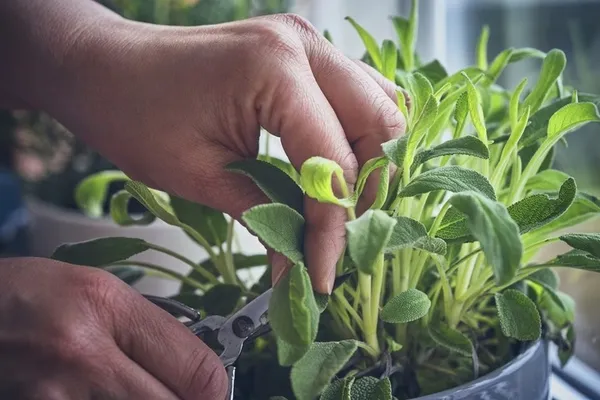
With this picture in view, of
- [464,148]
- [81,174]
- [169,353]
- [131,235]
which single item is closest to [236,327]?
[169,353]

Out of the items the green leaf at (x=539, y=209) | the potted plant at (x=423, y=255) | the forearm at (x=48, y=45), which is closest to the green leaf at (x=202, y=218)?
the potted plant at (x=423, y=255)

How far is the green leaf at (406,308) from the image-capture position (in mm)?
327

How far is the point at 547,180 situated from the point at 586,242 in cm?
10

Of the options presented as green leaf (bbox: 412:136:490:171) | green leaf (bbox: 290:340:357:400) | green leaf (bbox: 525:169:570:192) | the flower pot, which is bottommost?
the flower pot

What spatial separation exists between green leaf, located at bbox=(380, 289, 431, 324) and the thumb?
0.08 meters

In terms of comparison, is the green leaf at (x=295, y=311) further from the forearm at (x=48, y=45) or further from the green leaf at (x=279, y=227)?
the forearm at (x=48, y=45)

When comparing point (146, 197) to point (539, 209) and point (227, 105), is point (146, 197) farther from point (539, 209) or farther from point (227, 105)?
point (539, 209)

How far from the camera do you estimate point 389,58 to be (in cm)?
44

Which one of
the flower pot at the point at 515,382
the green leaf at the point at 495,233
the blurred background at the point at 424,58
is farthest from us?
the blurred background at the point at 424,58

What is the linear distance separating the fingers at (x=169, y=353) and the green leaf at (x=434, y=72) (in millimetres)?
229

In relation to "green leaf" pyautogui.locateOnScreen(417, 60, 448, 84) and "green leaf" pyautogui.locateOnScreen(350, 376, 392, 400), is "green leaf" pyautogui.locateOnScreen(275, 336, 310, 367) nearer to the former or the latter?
"green leaf" pyautogui.locateOnScreen(350, 376, 392, 400)

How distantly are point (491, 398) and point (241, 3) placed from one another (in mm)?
592

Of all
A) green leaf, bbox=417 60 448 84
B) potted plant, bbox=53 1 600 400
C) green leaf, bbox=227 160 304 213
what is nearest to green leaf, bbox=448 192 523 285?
potted plant, bbox=53 1 600 400

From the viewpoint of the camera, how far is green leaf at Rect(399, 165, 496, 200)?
0.99 feet
